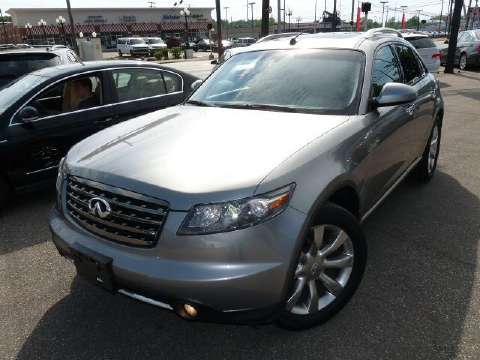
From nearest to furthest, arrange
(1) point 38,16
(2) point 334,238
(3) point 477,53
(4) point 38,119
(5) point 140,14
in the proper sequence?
(2) point 334,238 → (4) point 38,119 → (3) point 477,53 → (1) point 38,16 → (5) point 140,14

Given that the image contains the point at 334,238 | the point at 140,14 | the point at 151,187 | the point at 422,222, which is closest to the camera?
the point at 151,187

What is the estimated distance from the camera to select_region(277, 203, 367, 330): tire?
2475 millimetres

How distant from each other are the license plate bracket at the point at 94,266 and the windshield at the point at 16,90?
283cm

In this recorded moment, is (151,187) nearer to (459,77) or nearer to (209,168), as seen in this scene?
(209,168)

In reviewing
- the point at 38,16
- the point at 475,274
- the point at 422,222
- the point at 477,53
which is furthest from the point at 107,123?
the point at 38,16

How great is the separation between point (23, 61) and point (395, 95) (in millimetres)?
6263

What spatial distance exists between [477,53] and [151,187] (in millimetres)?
18423

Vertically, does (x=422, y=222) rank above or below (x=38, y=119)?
below

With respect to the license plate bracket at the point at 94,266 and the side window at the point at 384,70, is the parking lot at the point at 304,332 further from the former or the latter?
the side window at the point at 384,70

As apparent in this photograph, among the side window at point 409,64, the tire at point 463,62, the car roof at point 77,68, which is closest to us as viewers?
the side window at point 409,64

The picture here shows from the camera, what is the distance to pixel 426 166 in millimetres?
5059

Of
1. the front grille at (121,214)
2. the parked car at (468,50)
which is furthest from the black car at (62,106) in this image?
the parked car at (468,50)

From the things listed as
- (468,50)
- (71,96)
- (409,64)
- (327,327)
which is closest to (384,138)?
(327,327)

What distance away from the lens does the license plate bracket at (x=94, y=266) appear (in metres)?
2.29
